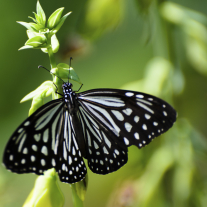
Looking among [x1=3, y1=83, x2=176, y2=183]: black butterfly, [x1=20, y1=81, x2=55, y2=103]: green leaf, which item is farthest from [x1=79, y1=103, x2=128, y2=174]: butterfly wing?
[x1=20, y1=81, x2=55, y2=103]: green leaf

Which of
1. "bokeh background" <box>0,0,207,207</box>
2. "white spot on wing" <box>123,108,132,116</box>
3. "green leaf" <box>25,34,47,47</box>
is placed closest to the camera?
"green leaf" <box>25,34,47,47</box>

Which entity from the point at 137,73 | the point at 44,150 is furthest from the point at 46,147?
the point at 137,73

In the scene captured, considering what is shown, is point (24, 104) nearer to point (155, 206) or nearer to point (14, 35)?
point (14, 35)

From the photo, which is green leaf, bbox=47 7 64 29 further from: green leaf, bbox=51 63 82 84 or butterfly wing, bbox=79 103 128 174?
butterfly wing, bbox=79 103 128 174

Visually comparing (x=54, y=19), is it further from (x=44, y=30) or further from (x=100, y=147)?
(x=100, y=147)

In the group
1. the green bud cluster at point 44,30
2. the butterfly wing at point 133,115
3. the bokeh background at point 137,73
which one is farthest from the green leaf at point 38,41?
the bokeh background at point 137,73

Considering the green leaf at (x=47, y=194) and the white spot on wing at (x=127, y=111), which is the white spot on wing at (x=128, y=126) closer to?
the white spot on wing at (x=127, y=111)
